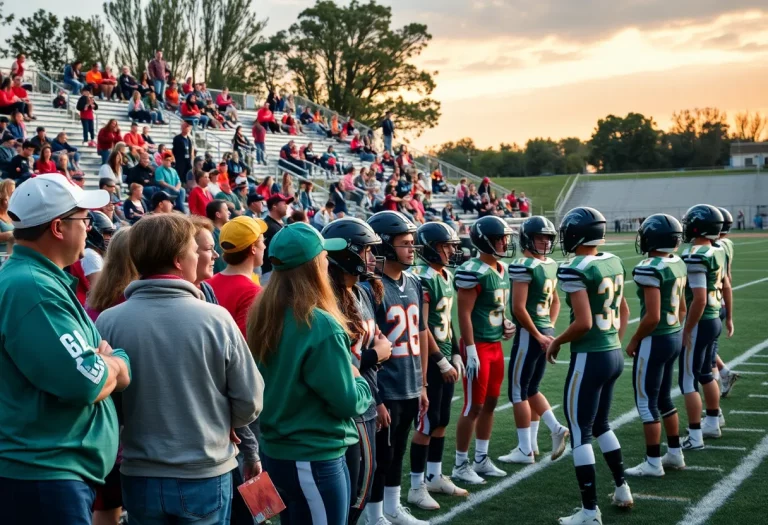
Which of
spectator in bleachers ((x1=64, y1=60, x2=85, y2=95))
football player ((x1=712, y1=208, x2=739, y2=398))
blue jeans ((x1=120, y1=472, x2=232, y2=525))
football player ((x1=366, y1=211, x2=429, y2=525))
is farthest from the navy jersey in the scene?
spectator in bleachers ((x1=64, y1=60, x2=85, y2=95))

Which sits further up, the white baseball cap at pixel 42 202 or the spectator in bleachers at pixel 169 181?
the spectator in bleachers at pixel 169 181

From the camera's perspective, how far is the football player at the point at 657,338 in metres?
6.38

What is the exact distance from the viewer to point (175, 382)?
3113 mm

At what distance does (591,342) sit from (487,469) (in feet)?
5.08

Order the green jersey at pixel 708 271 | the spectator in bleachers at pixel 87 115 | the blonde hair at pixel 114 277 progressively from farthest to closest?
the spectator in bleachers at pixel 87 115
the green jersey at pixel 708 271
the blonde hair at pixel 114 277

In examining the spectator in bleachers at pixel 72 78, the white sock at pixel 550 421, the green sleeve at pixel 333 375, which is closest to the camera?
the green sleeve at pixel 333 375

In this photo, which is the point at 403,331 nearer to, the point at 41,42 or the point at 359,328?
the point at 359,328

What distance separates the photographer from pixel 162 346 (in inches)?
122

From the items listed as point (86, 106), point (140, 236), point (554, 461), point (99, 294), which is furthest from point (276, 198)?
point (86, 106)

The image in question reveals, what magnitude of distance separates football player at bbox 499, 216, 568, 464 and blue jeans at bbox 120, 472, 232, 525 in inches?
165

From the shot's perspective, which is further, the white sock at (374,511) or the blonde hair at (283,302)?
the white sock at (374,511)

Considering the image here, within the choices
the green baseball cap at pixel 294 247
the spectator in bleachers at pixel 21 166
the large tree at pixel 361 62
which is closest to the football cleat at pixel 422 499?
the green baseball cap at pixel 294 247

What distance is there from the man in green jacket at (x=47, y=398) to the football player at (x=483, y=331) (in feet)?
13.3

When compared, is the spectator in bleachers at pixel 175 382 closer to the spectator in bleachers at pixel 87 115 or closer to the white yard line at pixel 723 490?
the white yard line at pixel 723 490
